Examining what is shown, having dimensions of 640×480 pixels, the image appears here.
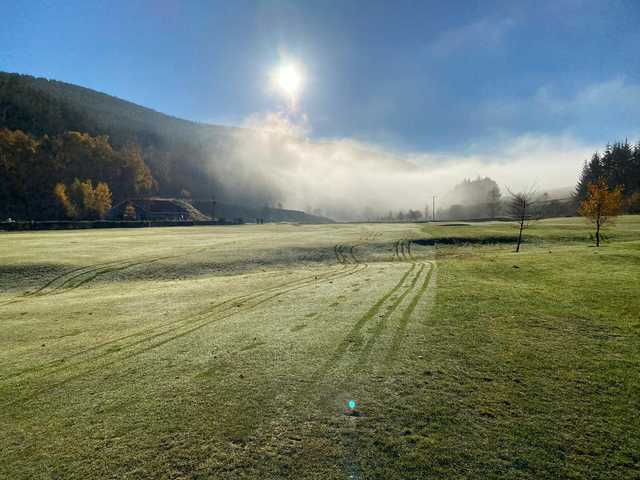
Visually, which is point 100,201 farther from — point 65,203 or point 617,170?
point 617,170

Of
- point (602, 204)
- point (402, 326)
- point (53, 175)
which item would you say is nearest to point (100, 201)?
point (53, 175)

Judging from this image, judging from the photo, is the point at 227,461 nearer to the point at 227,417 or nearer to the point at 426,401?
the point at 227,417

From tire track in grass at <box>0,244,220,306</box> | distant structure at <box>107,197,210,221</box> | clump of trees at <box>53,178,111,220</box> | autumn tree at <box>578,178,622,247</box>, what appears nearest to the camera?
tire track in grass at <box>0,244,220,306</box>

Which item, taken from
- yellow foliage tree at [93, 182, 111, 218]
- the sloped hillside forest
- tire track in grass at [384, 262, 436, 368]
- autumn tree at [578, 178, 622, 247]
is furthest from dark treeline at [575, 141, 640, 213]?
yellow foliage tree at [93, 182, 111, 218]

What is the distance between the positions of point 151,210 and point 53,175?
37460 millimetres

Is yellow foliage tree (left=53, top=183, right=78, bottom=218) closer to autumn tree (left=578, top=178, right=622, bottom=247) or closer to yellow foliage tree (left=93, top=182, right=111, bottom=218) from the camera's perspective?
yellow foliage tree (left=93, top=182, right=111, bottom=218)

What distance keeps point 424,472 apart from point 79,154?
17193 cm

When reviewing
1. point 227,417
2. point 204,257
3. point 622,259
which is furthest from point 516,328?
point 204,257

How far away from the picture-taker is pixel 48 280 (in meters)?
24.3

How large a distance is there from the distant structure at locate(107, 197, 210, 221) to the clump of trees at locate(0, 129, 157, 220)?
697 cm

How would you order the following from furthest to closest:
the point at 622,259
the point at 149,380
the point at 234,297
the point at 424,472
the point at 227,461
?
the point at 622,259 < the point at 234,297 < the point at 149,380 < the point at 227,461 < the point at 424,472

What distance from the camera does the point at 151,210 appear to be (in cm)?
12925

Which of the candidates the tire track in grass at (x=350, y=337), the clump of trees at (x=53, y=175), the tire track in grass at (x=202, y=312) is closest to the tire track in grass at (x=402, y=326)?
the tire track in grass at (x=350, y=337)

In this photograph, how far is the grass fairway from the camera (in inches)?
197
